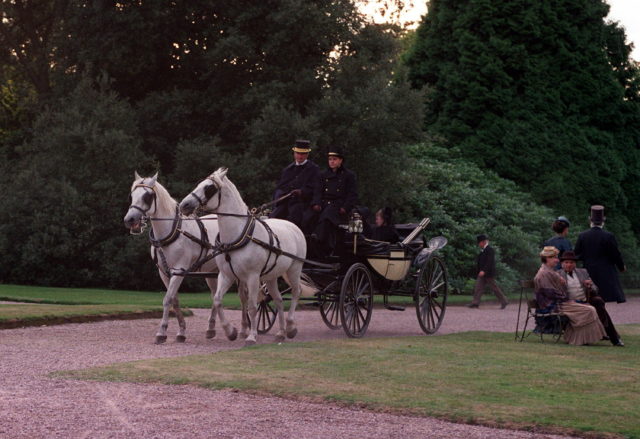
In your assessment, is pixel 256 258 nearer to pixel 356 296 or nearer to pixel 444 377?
pixel 356 296

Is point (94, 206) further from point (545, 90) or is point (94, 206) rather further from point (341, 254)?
point (545, 90)

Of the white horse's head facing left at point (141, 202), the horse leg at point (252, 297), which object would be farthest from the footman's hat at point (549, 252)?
the white horse's head facing left at point (141, 202)

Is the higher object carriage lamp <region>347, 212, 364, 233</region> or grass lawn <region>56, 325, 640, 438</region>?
carriage lamp <region>347, 212, 364, 233</region>

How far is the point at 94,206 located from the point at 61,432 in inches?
804

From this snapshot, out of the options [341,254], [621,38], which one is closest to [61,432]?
[341,254]

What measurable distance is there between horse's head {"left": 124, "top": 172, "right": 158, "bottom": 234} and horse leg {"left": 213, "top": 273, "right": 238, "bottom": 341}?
1.27 meters

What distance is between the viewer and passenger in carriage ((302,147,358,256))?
1488cm

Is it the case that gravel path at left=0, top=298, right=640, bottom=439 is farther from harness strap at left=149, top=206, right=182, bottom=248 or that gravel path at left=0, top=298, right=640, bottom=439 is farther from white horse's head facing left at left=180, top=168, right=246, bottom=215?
harness strap at left=149, top=206, right=182, bottom=248

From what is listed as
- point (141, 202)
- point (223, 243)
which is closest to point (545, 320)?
point (223, 243)

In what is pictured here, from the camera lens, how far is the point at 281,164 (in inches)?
1077

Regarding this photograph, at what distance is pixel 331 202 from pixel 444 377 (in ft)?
16.2

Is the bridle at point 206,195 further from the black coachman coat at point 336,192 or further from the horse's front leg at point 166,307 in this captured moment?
the black coachman coat at point 336,192

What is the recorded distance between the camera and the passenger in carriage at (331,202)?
586 inches

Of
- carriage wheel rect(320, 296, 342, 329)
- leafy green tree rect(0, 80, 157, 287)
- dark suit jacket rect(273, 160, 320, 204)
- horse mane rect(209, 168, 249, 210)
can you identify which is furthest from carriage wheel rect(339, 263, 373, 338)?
leafy green tree rect(0, 80, 157, 287)
